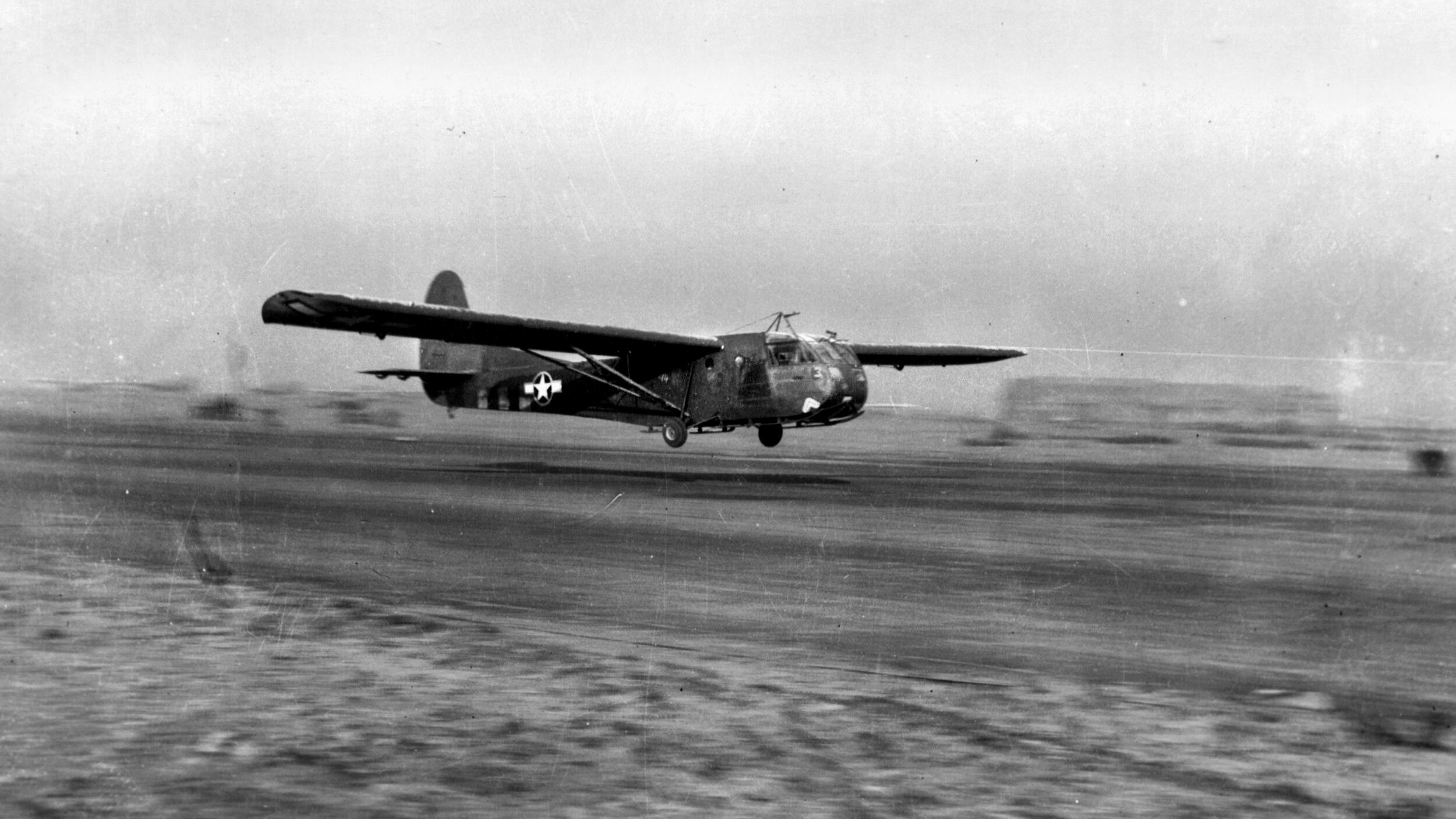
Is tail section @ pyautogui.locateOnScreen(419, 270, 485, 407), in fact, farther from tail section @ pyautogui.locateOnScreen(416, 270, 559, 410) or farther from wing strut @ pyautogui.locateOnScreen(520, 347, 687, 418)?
wing strut @ pyautogui.locateOnScreen(520, 347, 687, 418)

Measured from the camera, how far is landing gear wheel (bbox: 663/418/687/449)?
26484 millimetres

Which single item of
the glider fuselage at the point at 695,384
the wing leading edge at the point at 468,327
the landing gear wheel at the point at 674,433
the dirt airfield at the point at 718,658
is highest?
the wing leading edge at the point at 468,327

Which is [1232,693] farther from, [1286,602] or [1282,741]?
[1286,602]

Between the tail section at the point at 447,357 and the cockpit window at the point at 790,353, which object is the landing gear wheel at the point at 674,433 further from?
the tail section at the point at 447,357

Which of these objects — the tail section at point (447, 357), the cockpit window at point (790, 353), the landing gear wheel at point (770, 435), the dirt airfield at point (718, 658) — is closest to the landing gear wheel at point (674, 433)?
the landing gear wheel at point (770, 435)

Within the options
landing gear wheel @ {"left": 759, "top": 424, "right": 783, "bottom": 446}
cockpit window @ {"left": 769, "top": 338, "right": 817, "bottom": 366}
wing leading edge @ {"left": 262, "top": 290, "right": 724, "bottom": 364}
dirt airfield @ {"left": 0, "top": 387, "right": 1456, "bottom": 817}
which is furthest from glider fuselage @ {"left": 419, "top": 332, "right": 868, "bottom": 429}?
dirt airfield @ {"left": 0, "top": 387, "right": 1456, "bottom": 817}

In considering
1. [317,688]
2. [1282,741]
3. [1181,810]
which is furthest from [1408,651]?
[317,688]

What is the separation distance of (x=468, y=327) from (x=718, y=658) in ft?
49.2

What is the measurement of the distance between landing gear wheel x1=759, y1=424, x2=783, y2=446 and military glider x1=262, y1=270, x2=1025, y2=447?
0.08ft

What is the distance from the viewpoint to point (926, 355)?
3066cm

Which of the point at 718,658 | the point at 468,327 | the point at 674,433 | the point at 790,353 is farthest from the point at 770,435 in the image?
the point at 718,658

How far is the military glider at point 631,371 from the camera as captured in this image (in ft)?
77.6

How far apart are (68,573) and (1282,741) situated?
10893 millimetres

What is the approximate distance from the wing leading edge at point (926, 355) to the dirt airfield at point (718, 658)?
1097cm
